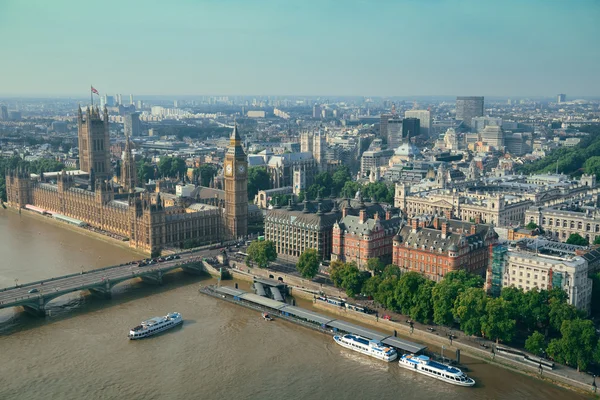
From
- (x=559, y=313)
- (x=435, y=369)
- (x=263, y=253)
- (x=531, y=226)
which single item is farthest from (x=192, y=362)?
(x=531, y=226)

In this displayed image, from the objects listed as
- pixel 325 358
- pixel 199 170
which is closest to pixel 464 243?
pixel 325 358

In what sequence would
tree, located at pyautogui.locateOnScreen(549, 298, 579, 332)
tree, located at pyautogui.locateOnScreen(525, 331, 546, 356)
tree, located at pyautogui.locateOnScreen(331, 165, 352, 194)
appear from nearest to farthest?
1. tree, located at pyautogui.locateOnScreen(525, 331, 546, 356)
2. tree, located at pyautogui.locateOnScreen(549, 298, 579, 332)
3. tree, located at pyautogui.locateOnScreen(331, 165, 352, 194)

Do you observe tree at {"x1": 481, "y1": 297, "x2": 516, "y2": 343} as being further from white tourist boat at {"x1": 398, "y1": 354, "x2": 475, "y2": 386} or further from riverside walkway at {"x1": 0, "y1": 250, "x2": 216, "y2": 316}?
riverside walkway at {"x1": 0, "y1": 250, "x2": 216, "y2": 316}

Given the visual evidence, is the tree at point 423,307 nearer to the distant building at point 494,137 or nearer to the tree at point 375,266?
the tree at point 375,266

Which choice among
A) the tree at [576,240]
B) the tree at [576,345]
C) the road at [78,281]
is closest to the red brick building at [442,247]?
the tree at [576,240]

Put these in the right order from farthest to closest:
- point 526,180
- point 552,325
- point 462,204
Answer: point 526,180 < point 462,204 < point 552,325

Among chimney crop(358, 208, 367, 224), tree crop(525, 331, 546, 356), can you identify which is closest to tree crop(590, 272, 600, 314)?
tree crop(525, 331, 546, 356)

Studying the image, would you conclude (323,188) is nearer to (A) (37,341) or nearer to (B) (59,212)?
(B) (59,212)
